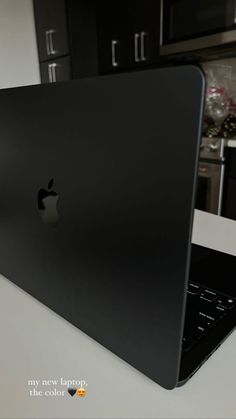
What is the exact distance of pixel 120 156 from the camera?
0.33m

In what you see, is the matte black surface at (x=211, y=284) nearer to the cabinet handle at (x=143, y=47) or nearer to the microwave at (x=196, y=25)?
the microwave at (x=196, y=25)

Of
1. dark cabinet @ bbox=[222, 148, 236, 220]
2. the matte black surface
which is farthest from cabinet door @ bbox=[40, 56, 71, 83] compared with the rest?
the matte black surface

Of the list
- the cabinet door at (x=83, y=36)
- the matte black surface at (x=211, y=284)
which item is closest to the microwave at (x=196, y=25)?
the cabinet door at (x=83, y=36)

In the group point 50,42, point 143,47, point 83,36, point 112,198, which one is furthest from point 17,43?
point 112,198

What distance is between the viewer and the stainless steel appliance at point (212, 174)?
1.97 m

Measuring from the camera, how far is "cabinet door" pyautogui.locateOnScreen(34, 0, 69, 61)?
2.27 m

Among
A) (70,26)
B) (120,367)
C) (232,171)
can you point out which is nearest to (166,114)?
(120,367)

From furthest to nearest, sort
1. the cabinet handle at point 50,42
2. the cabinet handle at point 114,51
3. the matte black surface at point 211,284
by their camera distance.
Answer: the cabinet handle at point 50,42, the cabinet handle at point 114,51, the matte black surface at point 211,284

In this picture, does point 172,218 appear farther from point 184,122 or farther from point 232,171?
point 232,171

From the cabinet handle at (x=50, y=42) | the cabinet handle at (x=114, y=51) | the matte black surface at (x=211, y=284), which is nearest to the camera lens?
the matte black surface at (x=211, y=284)

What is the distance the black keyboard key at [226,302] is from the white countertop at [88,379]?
1.8 inches

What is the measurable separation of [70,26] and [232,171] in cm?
148

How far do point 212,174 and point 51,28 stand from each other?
1635 millimetres

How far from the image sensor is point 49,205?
46cm
